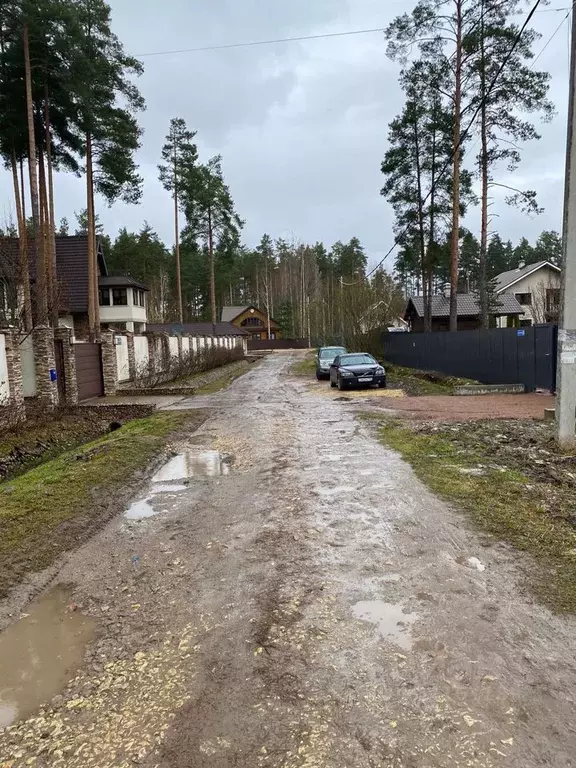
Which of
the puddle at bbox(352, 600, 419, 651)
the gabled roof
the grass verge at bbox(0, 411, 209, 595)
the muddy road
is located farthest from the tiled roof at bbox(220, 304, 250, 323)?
the puddle at bbox(352, 600, 419, 651)

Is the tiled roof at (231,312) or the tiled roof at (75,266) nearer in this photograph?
the tiled roof at (75,266)

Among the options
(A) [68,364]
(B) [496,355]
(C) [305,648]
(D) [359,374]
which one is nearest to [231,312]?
(D) [359,374]

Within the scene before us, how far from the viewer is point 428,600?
3947mm

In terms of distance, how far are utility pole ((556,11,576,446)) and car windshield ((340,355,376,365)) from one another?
1318 centimetres

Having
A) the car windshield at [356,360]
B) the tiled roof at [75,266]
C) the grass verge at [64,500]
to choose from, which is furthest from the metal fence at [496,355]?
the tiled roof at [75,266]

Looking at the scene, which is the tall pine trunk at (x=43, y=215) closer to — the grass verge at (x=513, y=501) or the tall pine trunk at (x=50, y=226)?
the tall pine trunk at (x=50, y=226)

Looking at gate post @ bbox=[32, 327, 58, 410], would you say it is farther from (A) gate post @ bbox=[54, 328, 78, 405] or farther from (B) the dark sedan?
(B) the dark sedan

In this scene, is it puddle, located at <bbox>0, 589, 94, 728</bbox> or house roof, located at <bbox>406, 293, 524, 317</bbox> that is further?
house roof, located at <bbox>406, 293, 524, 317</bbox>

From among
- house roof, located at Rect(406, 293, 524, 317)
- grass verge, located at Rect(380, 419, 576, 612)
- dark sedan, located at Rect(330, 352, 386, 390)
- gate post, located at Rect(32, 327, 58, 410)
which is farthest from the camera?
house roof, located at Rect(406, 293, 524, 317)

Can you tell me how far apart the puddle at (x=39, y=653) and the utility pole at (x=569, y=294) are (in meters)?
6.95

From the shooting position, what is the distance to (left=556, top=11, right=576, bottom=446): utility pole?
26.4 feet

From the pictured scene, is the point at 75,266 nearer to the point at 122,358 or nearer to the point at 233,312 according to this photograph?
the point at 122,358

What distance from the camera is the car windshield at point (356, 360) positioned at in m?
21.4

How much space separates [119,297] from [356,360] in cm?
2473
